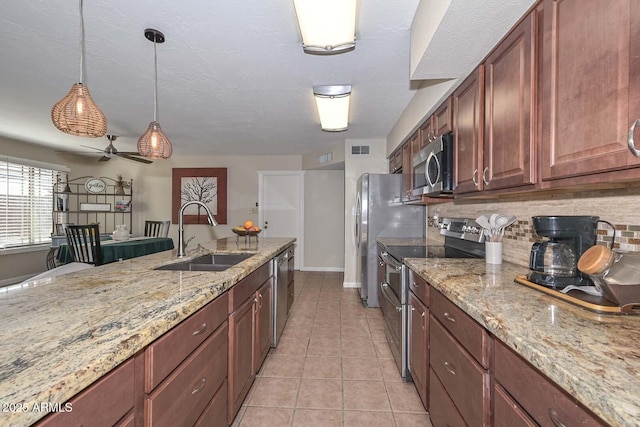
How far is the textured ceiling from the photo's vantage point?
1672 mm

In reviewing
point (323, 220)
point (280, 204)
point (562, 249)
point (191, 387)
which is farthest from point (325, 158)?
point (191, 387)

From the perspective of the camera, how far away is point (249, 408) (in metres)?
1.77

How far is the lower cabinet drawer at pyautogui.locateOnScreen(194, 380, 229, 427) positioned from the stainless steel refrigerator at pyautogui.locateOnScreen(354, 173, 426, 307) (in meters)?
2.45

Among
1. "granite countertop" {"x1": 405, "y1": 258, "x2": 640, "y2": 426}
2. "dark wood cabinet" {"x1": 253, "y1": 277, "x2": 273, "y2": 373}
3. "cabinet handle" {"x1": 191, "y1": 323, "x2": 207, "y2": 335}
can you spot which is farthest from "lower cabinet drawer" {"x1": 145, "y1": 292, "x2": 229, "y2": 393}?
"granite countertop" {"x1": 405, "y1": 258, "x2": 640, "y2": 426}

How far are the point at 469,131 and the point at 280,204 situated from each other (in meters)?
4.54

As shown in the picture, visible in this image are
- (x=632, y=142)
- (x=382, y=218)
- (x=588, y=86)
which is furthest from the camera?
(x=382, y=218)

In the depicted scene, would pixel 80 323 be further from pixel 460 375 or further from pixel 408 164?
pixel 408 164

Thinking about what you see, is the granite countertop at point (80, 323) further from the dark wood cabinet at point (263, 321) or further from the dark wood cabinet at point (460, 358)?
the dark wood cabinet at point (460, 358)

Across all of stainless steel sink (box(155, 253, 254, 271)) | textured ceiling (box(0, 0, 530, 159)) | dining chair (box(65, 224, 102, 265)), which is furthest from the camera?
dining chair (box(65, 224, 102, 265))

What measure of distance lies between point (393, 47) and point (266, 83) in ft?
3.86

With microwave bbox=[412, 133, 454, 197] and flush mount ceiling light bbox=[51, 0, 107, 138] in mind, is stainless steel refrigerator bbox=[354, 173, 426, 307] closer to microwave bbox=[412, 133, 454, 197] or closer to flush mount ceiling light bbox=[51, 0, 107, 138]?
microwave bbox=[412, 133, 454, 197]

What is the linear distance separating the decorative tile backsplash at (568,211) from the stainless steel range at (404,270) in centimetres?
17

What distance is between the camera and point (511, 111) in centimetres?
132

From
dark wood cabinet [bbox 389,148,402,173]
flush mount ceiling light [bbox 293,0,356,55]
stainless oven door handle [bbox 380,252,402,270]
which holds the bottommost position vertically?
stainless oven door handle [bbox 380,252,402,270]
